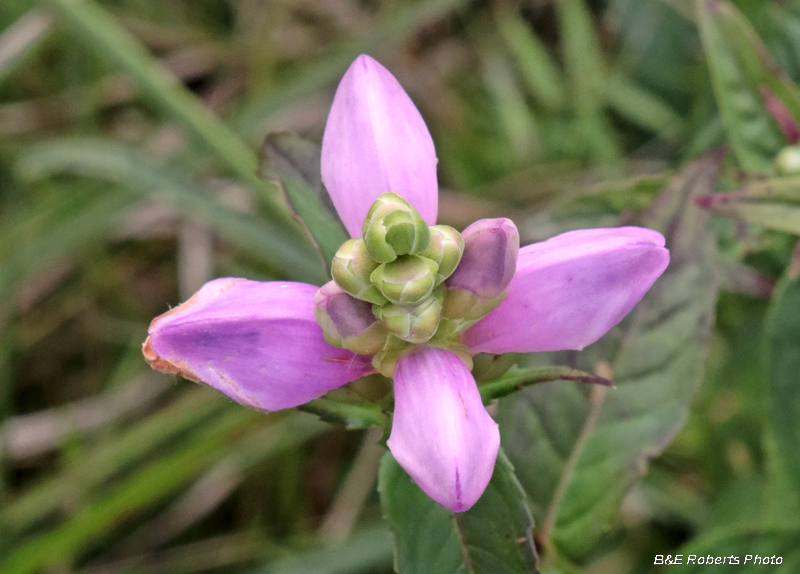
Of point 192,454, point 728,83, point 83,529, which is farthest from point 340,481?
point 728,83

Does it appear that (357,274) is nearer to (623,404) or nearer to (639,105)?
(623,404)

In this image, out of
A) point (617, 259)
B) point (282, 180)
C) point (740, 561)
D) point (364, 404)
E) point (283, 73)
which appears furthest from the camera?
point (283, 73)

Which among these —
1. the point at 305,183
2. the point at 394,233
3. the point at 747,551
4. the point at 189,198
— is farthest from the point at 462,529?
the point at 189,198

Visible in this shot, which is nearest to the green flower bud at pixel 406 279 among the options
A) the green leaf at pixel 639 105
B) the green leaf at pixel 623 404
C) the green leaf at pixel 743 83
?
the green leaf at pixel 623 404

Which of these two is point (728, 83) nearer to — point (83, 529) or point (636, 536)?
point (636, 536)

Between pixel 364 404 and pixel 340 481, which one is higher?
pixel 364 404

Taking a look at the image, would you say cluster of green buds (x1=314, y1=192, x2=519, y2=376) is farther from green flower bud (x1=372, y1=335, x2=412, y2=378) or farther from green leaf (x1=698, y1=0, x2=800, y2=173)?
green leaf (x1=698, y1=0, x2=800, y2=173)
